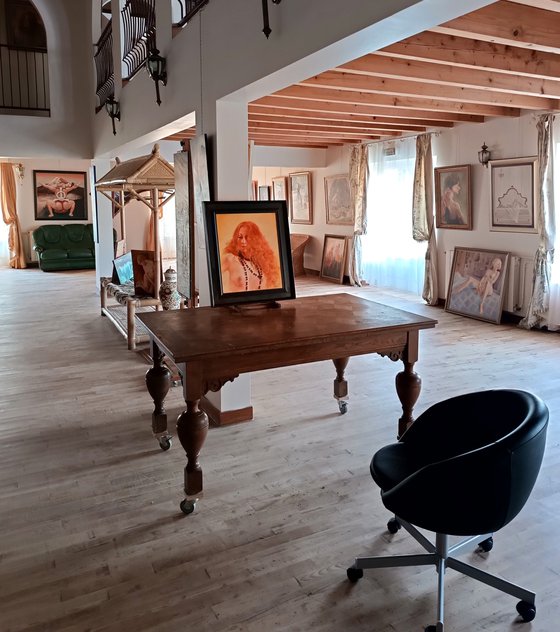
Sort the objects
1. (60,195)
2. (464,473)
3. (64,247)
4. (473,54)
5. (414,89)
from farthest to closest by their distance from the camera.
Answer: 1. (60,195)
2. (64,247)
3. (414,89)
4. (473,54)
5. (464,473)

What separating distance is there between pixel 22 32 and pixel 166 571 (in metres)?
12.3

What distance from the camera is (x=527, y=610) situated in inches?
84.2

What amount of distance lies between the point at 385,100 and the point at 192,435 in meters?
4.35

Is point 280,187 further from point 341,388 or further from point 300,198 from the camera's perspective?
point 341,388

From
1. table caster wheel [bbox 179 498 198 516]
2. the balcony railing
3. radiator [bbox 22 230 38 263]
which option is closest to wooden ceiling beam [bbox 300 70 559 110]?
table caster wheel [bbox 179 498 198 516]

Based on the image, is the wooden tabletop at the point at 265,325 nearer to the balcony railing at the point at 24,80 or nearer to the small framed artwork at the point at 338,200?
the small framed artwork at the point at 338,200

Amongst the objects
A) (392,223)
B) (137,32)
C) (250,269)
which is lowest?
(250,269)

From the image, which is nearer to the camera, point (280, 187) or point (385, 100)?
point (385, 100)

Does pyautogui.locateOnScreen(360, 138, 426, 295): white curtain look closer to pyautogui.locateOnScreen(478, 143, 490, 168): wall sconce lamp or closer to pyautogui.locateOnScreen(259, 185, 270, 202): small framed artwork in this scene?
pyautogui.locateOnScreen(478, 143, 490, 168): wall sconce lamp

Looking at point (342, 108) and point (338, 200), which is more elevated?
point (342, 108)

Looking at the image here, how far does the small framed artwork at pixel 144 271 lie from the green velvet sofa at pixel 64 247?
785 cm

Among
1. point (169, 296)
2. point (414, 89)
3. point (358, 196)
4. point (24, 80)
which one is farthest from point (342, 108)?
point (24, 80)

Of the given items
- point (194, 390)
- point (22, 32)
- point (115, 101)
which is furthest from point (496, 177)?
point (22, 32)

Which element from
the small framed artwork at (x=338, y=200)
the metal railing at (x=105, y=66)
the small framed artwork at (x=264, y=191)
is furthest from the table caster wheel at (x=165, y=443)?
the small framed artwork at (x=264, y=191)
